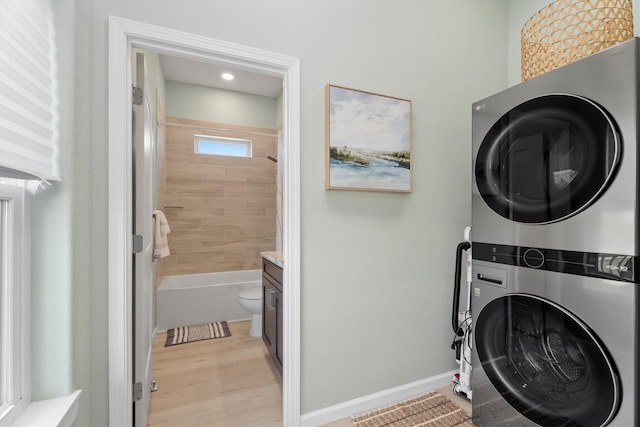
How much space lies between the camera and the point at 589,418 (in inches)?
44.1

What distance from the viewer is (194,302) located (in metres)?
3.13

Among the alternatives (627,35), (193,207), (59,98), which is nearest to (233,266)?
(193,207)

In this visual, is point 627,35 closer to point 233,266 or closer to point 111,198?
point 111,198

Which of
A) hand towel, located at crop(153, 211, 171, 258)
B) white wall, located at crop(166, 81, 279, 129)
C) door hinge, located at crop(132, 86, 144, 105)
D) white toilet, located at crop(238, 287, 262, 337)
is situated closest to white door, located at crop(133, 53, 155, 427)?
door hinge, located at crop(132, 86, 144, 105)

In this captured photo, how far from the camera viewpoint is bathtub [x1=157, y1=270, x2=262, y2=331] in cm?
300

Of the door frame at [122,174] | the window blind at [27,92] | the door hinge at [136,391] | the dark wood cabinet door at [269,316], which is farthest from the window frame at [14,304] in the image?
the dark wood cabinet door at [269,316]

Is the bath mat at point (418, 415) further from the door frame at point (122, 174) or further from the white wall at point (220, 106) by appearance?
the white wall at point (220, 106)

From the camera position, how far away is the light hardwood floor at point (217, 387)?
1697 mm

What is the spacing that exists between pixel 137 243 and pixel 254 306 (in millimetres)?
1521

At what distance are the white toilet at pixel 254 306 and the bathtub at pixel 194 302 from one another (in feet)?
1.34

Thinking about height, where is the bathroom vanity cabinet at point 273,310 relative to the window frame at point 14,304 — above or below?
below

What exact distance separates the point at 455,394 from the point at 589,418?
881mm

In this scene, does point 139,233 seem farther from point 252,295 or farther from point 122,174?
point 252,295

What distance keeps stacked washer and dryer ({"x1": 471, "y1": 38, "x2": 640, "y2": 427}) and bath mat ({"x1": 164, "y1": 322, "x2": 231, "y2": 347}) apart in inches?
89.8
